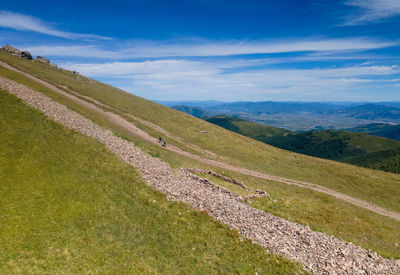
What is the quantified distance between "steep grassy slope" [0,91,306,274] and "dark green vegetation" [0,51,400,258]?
1257cm

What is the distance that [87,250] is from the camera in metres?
16.8

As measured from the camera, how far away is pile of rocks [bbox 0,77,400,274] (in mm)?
19047

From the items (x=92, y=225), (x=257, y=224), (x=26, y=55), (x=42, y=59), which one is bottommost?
(x=92, y=225)

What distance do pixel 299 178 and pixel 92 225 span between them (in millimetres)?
50726

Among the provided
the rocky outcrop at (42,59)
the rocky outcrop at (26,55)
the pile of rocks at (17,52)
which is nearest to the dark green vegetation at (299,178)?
the rocky outcrop at (26,55)

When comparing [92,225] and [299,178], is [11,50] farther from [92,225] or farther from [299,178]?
[299,178]

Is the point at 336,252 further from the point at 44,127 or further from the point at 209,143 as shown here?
the point at 209,143

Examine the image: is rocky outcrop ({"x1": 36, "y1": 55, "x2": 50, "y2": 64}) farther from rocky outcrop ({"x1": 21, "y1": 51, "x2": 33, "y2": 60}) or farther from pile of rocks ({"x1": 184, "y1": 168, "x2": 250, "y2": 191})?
pile of rocks ({"x1": 184, "y1": 168, "x2": 250, "y2": 191})

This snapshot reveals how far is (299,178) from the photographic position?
5403cm

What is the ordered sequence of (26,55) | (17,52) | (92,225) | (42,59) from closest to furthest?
(92,225) < (17,52) < (26,55) < (42,59)

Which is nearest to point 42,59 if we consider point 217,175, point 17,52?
point 17,52

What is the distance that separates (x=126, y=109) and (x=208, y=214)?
66.2 m

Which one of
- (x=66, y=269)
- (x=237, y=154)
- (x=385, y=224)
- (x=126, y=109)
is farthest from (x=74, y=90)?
(x=385, y=224)

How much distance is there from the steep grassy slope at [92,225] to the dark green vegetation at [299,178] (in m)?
12.6
